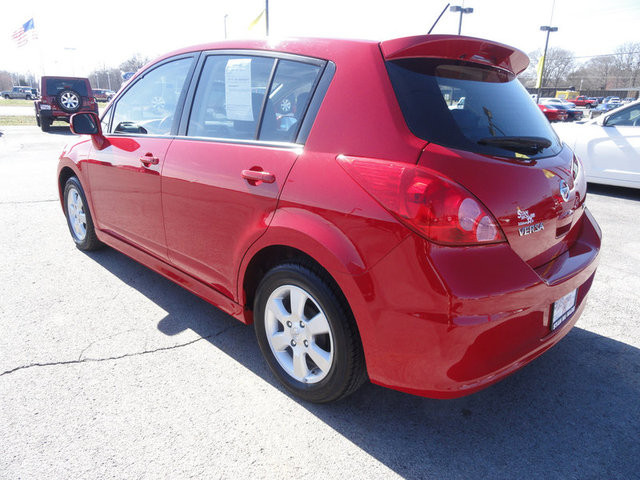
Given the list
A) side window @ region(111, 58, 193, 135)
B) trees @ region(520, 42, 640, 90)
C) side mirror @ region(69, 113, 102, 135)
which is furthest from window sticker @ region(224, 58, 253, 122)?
trees @ region(520, 42, 640, 90)

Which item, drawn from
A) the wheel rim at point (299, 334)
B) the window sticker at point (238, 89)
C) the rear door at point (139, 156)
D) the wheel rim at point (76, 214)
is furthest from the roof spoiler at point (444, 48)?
the wheel rim at point (76, 214)

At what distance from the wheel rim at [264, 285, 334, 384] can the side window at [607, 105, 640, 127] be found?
6.78 meters

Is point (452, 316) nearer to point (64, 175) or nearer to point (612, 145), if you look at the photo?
point (64, 175)

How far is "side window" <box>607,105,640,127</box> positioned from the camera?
6539 millimetres

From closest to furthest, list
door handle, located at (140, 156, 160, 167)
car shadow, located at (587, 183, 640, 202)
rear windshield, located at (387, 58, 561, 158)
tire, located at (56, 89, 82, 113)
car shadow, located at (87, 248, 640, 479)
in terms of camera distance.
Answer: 1. rear windshield, located at (387, 58, 561, 158)
2. car shadow, located at (87, 248, 640, 479)
3. door handle, located at (140, 156, 160, 167)
4. car shadow, located at (587, 183, 640, 202)
5. tire, located at (56, 89, 82, 113)

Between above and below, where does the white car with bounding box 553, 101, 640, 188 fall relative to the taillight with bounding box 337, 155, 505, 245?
below

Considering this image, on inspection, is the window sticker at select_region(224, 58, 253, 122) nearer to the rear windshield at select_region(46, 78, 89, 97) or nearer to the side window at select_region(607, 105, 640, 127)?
the side window at select_region(607, 105, 640, 127)

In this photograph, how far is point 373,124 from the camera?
184cm

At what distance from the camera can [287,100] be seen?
2223mm

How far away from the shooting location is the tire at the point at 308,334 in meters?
1.96

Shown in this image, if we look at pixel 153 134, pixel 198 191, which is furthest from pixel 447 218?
pixel 153 134

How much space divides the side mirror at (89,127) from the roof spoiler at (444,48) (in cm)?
256

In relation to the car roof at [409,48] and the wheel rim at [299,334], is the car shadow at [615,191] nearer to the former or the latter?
the car roof at [409,48]

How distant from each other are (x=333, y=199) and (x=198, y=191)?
1021 mm
